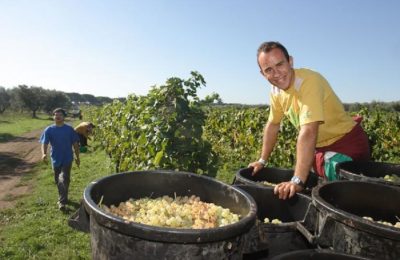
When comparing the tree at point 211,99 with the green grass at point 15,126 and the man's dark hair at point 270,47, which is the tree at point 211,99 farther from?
the green grass at point 15,126

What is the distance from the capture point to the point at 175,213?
94.9 inches

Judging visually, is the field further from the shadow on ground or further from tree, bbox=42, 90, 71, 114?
tree, bbox=42, 90, 71, 114

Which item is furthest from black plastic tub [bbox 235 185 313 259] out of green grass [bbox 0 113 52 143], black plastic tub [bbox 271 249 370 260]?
green grass [bbox 0 113 52 143]

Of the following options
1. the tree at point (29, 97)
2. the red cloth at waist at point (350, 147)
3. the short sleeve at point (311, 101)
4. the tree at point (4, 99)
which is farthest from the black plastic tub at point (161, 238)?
the tree at point (4, 99)

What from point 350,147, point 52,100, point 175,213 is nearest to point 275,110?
point 350,147

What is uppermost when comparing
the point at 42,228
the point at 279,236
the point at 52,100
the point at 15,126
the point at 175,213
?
A: the point at 175,213

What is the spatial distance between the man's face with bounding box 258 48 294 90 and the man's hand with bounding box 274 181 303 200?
904 millimetres

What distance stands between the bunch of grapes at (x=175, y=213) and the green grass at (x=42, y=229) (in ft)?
12.6

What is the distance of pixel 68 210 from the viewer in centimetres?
895

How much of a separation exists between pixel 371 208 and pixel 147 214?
5.45ft

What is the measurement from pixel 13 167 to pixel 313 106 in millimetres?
15674

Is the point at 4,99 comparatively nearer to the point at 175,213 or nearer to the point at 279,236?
the point at 175,213

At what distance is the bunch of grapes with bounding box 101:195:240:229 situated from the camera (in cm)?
220

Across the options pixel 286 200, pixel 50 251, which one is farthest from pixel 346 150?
pixel 50 251
